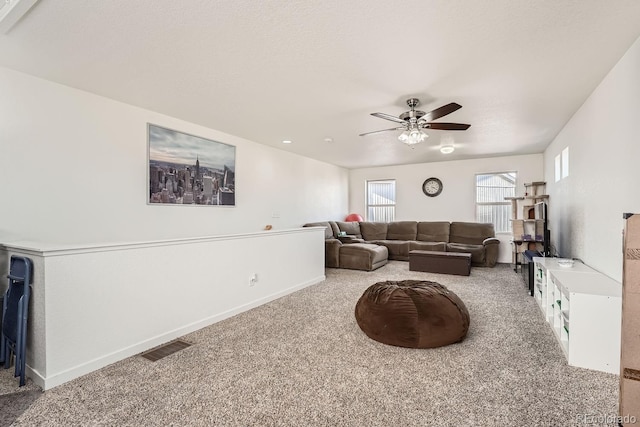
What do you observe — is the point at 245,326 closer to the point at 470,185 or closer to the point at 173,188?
the point at 173,188

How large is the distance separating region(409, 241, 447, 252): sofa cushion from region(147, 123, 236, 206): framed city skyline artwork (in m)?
4.22

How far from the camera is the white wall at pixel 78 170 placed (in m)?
2.70

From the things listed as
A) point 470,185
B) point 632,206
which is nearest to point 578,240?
point 632,206

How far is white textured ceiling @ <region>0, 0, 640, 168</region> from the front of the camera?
192 cm

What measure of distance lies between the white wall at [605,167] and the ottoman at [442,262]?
152 cm

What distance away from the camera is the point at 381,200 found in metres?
8.62

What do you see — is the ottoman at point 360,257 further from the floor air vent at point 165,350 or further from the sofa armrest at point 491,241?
the floor air vent at point 165,350

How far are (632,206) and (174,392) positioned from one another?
3524 mm

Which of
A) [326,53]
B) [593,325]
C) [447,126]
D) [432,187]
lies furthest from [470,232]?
[326,53]

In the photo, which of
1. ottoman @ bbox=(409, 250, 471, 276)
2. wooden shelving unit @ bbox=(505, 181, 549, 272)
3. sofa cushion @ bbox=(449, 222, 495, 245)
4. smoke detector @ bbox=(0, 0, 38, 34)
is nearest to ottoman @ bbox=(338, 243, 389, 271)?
ottoman @ bbox=(409, 250, 471, 276)

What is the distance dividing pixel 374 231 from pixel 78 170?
625 cm

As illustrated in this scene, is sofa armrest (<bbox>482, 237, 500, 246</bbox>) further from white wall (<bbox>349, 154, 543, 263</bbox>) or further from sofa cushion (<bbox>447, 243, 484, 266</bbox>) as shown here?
white wall (<bbox>349, 154, 543, 263</bbox>)

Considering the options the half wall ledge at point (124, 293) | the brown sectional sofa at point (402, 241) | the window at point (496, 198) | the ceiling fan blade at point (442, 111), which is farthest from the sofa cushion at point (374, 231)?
the ceiling fan blade at point (442, 111)

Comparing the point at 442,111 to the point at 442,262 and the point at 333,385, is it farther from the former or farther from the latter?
the point at 442,262
